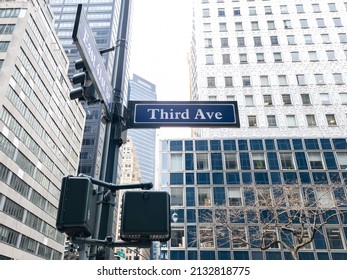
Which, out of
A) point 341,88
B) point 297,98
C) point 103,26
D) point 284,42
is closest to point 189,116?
point 297,98

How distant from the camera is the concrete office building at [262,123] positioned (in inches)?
1422

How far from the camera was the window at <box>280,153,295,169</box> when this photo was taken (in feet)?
132

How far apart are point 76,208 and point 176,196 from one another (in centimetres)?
3705

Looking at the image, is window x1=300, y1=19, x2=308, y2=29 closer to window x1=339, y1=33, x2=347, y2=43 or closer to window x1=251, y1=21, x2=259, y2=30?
window x1=339, y1=33, x2=347, y2=43

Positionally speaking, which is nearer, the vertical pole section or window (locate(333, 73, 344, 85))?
the vertical pole section

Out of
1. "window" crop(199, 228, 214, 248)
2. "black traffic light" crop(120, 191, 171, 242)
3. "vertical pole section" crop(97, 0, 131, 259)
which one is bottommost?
"black traffic light" crop(120, 191, 171, 242)

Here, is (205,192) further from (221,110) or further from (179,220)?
(221,110)

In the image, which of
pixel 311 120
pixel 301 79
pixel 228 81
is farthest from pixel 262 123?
pixel 301 79

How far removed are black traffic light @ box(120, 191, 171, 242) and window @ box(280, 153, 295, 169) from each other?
1579 inches

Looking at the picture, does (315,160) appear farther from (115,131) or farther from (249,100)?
(115,131)

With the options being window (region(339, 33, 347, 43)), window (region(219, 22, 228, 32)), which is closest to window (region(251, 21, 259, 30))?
window (region(219, 22, 228, 32))

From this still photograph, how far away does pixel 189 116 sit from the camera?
448 centimetres

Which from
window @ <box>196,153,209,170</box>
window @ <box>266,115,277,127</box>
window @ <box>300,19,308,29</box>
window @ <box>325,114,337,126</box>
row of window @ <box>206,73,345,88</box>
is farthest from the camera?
window @ <box>300,19,308,29</box>

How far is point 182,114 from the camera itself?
175 inches
